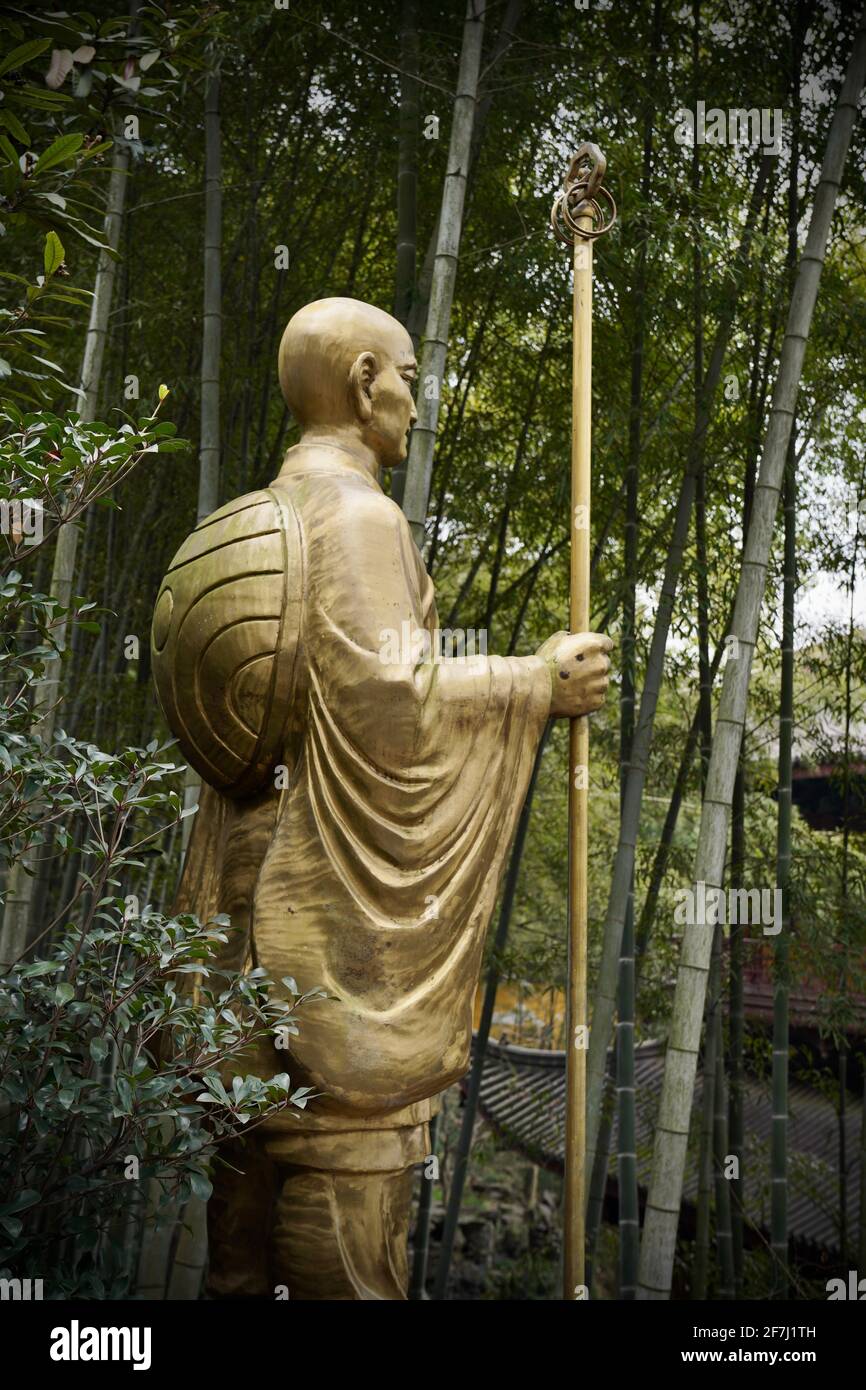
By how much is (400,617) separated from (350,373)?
0.53 meters

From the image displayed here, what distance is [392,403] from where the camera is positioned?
262 centimetres

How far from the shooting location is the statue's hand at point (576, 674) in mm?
2463

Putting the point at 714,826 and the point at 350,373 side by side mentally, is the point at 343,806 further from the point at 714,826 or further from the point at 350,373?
the point at 714,826

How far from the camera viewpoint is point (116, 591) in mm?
5398

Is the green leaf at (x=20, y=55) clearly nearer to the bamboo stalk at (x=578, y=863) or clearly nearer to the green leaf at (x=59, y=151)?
the green leaf at (x=59, y=151)

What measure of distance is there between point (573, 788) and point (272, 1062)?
28.6 inches

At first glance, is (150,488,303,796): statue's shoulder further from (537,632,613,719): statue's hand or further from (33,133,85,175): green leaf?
(33,133,85,175): green leaf

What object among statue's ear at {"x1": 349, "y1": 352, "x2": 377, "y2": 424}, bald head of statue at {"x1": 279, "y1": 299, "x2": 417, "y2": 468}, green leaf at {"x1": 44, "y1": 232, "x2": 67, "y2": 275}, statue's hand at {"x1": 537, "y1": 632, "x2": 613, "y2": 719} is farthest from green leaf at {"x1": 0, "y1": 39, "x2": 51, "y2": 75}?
statue's hand at {"x1": 537, "y1": 632, "x2": 613, "y2": 719}

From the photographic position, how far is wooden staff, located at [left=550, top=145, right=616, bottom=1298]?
7.86 ft

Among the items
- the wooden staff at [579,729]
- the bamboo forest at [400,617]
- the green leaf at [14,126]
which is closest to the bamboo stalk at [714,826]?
the bamboo forest at [400,617]

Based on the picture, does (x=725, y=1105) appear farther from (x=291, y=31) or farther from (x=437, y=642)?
(x=291, y=31)

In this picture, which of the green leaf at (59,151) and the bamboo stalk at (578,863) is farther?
the bamboo stalk at (578,863)

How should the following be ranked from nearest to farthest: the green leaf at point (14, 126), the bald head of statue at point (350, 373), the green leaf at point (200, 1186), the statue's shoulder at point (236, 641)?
the green leaf at point (200, 1186) < the green leaf at point (14, 126) < the statue's shoulder at point (236, 641) < the bald head of statue at point (350, 373)

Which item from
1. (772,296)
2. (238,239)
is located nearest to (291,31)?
(238,239)
